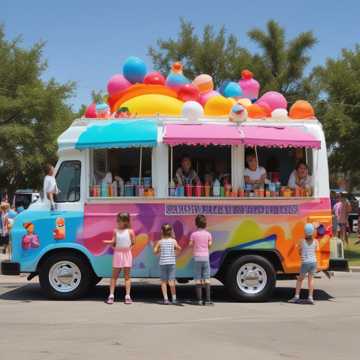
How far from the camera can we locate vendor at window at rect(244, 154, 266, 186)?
10.0 meters

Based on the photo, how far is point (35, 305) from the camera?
9.52m

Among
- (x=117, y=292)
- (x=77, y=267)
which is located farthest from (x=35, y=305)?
(x=117, y=292)

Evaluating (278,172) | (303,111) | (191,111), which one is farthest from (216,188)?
(303,111)

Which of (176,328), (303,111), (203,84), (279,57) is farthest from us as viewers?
(279,57)

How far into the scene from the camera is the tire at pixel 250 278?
981 centimetres

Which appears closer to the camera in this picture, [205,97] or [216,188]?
[216,188]

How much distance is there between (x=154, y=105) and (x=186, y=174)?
4.91ft

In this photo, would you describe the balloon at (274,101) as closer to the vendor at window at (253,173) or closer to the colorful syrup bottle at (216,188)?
the vendor at window at (253,173)

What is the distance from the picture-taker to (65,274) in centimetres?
990

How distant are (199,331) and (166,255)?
205cm

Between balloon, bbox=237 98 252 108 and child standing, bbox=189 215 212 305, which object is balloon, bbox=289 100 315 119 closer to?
balloon, bbox=237 98 252 108

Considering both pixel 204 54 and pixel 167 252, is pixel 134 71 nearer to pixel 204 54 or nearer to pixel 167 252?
pixel 167 252

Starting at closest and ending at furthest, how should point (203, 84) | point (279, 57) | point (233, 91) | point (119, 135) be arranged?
1. point (119, 135)
2. point (233, 91)
3. point (203, 84)
4. point (279, 57)

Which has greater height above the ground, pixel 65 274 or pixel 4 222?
pixel 4 222
